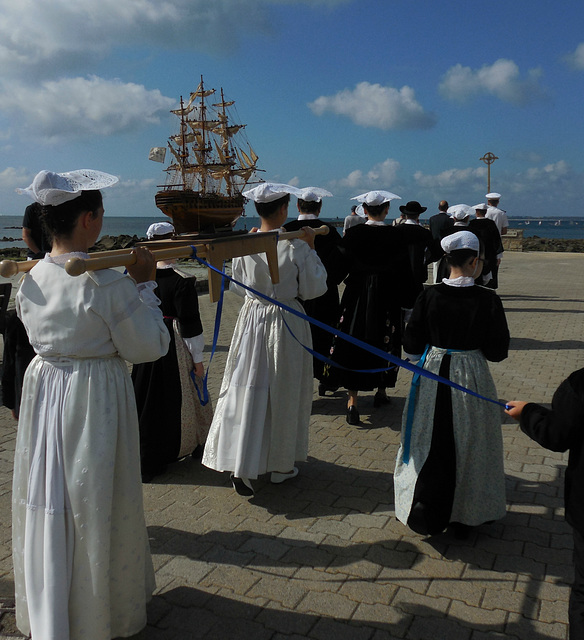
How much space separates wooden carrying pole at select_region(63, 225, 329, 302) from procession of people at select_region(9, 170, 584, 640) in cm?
11

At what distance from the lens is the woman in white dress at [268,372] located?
4305mm

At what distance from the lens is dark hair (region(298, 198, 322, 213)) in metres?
6.40

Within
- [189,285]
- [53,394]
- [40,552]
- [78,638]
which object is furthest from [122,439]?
[189,285]

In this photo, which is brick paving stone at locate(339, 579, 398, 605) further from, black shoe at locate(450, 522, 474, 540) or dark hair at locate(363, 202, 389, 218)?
dark hair at locate(363, 202, 389, 218)

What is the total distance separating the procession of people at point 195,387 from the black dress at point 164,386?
0.5 inches

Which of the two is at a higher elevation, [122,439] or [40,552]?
[122,439]

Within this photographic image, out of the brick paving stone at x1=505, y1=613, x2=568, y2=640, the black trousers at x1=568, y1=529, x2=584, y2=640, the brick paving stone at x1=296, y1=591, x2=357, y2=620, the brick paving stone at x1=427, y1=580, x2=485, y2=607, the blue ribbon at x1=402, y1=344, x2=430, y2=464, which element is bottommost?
the brick paving stone at x1=296, y1=591, x2=357, y2=620

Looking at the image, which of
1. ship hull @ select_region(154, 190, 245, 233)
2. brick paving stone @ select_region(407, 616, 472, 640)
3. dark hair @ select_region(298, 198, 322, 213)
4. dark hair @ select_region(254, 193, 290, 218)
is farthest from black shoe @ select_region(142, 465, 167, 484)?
ship hull @ select_region(154, 190, 245, 233)

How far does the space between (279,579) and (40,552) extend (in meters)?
1.31

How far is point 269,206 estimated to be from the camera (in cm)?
429

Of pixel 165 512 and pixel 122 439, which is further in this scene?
pixel 165 512

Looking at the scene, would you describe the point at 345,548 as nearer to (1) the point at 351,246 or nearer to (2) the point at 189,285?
(2) the point at 189,285

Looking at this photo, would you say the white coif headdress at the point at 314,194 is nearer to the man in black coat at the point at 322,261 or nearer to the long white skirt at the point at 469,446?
the man in black coat at the point at 322,261

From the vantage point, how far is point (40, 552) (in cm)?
255
